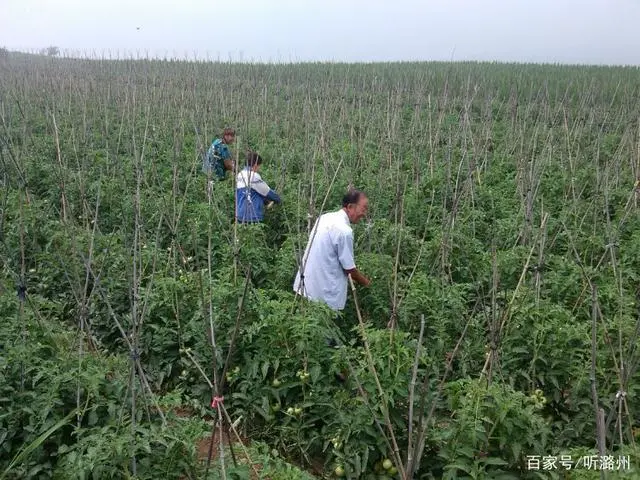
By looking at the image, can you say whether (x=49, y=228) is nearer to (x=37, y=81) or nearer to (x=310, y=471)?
(x=310, y=471)

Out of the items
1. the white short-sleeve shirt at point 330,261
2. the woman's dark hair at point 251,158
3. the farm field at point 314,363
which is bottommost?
the farm field at point 314,363

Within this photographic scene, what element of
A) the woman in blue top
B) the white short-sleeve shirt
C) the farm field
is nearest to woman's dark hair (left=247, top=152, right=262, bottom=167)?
the woman in blue top

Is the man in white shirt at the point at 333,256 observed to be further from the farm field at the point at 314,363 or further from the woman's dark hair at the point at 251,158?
the woman's dark hair at the point at 251,158

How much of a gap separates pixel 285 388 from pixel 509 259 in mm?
2306

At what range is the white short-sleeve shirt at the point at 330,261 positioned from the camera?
3.54 m

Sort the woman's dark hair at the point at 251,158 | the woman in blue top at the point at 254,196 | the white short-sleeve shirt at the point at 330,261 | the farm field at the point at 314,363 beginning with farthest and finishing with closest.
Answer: the woman in blue top at the point at 254,196
the woman's dark hair at the point at 251,158
the white short-sleeve shirt at the point at 330,261
the farm field at the point at 314,363

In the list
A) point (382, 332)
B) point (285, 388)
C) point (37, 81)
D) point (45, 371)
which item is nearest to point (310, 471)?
point (285, 388)

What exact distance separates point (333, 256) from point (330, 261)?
1.6 inches

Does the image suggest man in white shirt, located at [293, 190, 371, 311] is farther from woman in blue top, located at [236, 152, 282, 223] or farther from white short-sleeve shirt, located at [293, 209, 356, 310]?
woman in blue top, located at [236, 152, 282, 223]

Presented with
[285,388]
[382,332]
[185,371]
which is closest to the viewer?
[382,332]

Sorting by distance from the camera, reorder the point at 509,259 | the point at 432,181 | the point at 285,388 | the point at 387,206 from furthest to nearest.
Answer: the point at 432,181 < the point at 387,206 < the point at 509,259 < the point at 285,388

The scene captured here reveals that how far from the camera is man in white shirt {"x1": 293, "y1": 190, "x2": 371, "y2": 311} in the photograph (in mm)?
3541

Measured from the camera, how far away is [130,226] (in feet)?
17.9

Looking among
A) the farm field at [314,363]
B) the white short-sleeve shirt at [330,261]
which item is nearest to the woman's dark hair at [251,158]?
the farm field at [314,363]
